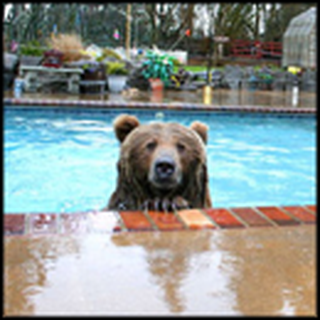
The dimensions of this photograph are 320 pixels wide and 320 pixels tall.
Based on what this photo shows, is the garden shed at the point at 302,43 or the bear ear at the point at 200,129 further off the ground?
the garden shed at the point at 302,43

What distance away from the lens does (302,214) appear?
10.1 ft

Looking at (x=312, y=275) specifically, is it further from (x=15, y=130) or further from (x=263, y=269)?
(x=15, y=130)

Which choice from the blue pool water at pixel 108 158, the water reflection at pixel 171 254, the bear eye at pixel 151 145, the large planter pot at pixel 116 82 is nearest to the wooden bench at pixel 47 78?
the large planter pot at pixel 116 82

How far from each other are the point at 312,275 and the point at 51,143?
8204 millimetres

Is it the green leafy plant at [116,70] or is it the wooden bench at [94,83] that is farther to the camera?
the green leafy plant at [116,70]

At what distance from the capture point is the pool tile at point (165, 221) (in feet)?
9.15


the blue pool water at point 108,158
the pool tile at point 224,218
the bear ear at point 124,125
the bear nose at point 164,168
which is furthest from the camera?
the blue pool water at point 108,158

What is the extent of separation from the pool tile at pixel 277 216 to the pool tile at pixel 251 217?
6 cm

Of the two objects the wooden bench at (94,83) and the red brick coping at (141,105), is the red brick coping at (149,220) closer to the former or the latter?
the red brick coping at (141,105)

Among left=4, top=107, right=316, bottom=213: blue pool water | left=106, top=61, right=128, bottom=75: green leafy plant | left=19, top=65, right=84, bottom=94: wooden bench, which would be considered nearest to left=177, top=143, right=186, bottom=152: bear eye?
left=4, top=107, right=316, bottom=213: blue pool water

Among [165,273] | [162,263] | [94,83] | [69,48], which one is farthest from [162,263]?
[69,48]

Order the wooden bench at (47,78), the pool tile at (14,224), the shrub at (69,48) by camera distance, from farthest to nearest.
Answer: the shrub at (69,48)
the wooden bench at (47,78)
the pool tile at (14,224)

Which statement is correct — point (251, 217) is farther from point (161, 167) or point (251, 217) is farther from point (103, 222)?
point (103, 222)

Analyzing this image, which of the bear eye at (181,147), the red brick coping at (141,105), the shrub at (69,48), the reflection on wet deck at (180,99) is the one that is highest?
the shrub at (69,48)
